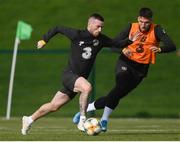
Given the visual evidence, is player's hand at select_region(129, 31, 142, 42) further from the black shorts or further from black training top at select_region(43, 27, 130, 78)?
the black shorts

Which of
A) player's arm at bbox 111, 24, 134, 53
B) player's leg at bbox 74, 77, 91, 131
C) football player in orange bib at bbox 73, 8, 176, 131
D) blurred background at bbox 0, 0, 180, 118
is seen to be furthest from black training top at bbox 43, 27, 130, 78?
blurred background at bbox 0, 0, 180, 118

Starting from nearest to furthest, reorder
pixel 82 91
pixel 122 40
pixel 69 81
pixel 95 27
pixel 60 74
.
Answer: pixel 82 91
pixel 69 81
pixel 95 27
pixel 122 40
pixel 60 74

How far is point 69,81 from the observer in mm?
15250

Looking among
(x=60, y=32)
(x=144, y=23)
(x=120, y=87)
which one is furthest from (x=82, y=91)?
(x=144, y=23)

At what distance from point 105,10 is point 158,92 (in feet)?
29.8

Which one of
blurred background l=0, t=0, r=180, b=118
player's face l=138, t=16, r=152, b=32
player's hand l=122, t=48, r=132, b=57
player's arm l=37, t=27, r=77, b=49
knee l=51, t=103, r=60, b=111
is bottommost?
blurred background l=0, t=0, r=180, b=118

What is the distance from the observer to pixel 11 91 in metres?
25.6

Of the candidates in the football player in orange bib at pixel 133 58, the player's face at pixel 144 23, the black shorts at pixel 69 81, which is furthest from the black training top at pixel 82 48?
the player's face at pixel 144 23

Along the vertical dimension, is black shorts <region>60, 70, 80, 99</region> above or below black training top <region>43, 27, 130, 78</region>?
below

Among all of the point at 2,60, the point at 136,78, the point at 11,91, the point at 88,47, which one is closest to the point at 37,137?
the point at 88,47

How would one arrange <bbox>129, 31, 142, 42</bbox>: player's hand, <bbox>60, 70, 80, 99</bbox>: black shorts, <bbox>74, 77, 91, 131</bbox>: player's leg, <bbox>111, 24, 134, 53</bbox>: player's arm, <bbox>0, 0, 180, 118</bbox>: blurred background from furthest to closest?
<bbox>0, 0, 180, 118</bbox>: blurred background
<bbox>129, 31, 142, 42</bbox>: player's hand
<bbox>111, 24, 134, 53</bbox>: player's arm
<bbox>60, 70, 80, 99</bbox>: black shorts
<bbox>74, 77, 91, 131</bbox>: player's leg

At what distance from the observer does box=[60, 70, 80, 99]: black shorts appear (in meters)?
15.2

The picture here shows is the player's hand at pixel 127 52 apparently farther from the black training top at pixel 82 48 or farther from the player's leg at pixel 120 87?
the black training top at pixel 82 48

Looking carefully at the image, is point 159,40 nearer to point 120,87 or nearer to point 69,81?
point 120,87
